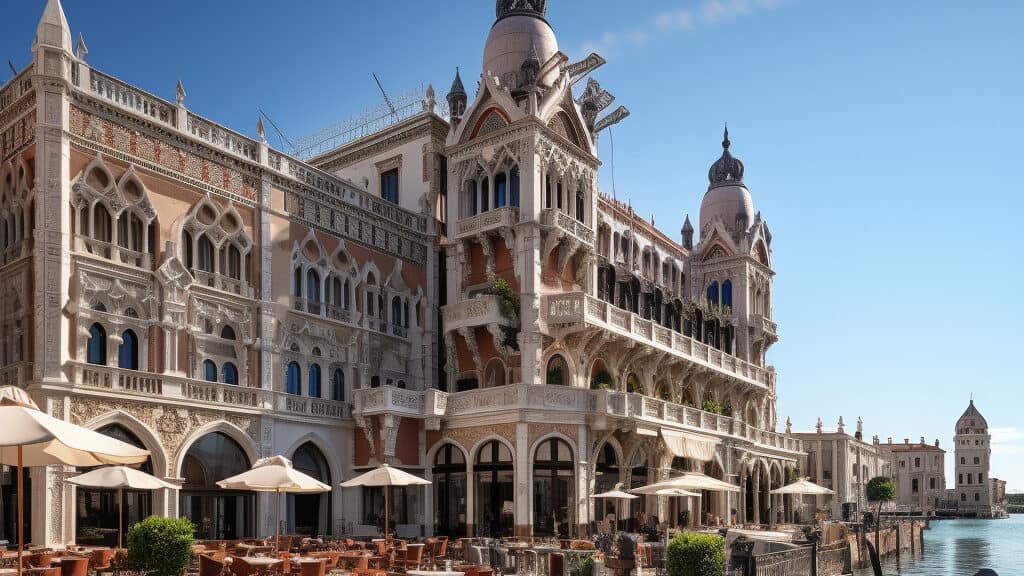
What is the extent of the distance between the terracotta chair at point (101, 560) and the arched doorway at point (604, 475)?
707 inches

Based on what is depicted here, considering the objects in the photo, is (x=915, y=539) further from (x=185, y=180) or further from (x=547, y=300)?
(x=185, y=180)

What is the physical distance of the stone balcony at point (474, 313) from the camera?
113 ft

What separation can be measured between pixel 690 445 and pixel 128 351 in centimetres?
2077

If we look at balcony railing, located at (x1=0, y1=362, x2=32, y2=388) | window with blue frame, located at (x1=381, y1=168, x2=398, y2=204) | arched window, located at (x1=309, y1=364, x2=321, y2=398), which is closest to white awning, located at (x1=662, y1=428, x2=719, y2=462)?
arched window, located at (x1=309, y1=364, x2=321, y2=398)

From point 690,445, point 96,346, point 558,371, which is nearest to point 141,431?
point 96,346

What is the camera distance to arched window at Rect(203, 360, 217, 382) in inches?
1157

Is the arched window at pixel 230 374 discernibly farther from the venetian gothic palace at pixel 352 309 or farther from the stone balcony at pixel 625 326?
the stone balcony at pixel 625 326

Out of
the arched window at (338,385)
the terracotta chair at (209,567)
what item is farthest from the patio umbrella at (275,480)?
the arched window at (338,385)

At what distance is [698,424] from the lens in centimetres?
4075

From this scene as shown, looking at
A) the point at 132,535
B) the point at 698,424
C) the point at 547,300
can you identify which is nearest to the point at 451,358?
the point at 547,300

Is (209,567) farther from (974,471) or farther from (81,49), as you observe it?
(974,471)

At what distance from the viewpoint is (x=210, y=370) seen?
29.6 metres

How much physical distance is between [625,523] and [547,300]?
8304 mm

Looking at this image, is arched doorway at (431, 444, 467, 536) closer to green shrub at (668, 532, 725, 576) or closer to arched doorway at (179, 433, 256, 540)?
arched doorway at (179, 433, 256, 540)
